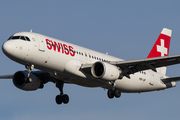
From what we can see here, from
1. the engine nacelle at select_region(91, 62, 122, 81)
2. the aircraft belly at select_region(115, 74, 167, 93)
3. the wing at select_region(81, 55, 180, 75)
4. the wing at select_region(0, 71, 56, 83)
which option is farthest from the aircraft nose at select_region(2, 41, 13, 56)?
the aircraft belly at select_region(115, 74, 167, 93)

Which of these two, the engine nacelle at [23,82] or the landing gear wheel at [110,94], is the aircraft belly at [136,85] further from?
the engine nacelle at [23,82]

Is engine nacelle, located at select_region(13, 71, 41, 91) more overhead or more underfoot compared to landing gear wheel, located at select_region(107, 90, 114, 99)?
more overhead

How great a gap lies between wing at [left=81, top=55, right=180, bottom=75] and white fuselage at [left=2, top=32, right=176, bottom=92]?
48.9 inches

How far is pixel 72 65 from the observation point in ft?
112

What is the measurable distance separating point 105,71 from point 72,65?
3.16 m

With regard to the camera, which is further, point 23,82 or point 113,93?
point 113,93

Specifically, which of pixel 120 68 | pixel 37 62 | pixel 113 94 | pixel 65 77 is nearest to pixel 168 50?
pixel 113 94

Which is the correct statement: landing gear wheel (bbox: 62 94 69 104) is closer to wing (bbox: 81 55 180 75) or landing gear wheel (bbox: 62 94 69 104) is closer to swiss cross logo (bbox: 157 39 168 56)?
wing (bbox: 81 55 180 75)

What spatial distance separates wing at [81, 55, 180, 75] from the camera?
111ft

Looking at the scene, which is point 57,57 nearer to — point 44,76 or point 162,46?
point 44,76

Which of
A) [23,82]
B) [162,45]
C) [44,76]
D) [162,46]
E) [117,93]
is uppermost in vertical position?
[162,45]

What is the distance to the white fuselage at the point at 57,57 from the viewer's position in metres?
31.9

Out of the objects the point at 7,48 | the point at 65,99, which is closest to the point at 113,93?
the point at 65,99

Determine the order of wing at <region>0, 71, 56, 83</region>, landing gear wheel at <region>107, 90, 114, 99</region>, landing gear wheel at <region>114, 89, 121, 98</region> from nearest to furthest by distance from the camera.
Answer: wing at <region>0, 71, 56, 83</region>, landing gear wheel at <region>114, 89, 121, 98</region>, landing gear wheel at <region>107, 90, 114, 99</region>
